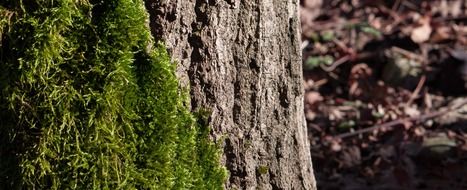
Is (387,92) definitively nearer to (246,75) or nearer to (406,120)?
(406,120)

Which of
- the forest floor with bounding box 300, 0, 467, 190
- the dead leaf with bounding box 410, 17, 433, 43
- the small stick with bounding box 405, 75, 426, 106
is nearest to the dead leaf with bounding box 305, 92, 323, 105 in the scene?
the forest floor with bounding box 300, 0, 467, 190

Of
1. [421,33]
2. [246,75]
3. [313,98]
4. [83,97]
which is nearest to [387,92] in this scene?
[313,98]

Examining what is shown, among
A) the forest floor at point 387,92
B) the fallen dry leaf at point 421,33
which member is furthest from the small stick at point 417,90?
the fallen dry leaf at point 421,33

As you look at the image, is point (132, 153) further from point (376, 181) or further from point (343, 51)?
point (343, 51)

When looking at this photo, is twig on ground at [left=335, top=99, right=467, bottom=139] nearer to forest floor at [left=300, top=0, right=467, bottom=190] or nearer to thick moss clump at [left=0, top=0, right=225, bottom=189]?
forest floor at [left=300, top=0, right=467, bottom=190]

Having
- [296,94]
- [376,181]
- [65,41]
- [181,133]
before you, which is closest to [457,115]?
[376,181]

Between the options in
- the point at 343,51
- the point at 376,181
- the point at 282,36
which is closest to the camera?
the point at 282,36

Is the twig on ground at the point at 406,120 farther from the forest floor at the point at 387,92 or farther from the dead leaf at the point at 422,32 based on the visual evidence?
the dead leaf at the point at 422,32
